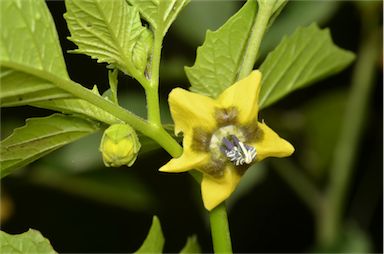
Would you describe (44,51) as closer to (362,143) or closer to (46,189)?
(46,189)

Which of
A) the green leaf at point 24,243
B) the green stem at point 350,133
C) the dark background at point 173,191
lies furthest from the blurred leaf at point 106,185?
the green leaf at point 24,243

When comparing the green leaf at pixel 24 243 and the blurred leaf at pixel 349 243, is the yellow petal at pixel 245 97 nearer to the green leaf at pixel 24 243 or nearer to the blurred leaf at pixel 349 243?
the green leaf at pixel 24 243

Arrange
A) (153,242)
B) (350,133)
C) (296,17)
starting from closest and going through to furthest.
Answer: (153,242), (296,17), (350,133)

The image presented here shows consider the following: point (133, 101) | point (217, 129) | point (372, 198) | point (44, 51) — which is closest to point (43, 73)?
point (44, 51)

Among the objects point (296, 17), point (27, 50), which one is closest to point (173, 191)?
point (296, 17)

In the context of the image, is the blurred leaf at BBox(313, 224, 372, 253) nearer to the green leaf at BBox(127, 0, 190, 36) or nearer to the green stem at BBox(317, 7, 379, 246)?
the green stem at BBox(317, 7, 379, 246)

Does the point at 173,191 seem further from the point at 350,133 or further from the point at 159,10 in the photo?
the point at 159,10
